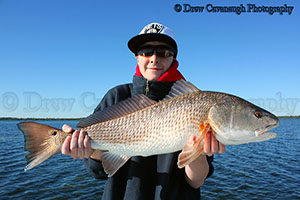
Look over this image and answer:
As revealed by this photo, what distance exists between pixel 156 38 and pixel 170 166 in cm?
218

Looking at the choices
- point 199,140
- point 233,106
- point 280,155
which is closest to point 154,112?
point 199,140

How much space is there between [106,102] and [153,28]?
1600 millimetres

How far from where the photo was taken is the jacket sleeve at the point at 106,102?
134 inches

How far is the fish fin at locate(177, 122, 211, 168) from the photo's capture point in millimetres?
2727

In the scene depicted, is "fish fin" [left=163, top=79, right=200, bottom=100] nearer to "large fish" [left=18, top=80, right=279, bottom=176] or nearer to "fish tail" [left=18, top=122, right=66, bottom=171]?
"large fish" [left=18, top=80, right=279, bottom=176]

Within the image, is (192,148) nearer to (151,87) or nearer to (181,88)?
(181,88)

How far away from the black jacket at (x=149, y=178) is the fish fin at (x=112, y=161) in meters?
0.27

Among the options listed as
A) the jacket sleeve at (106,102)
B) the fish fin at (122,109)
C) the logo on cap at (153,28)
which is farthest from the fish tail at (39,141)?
the logo on cap at (153,28)

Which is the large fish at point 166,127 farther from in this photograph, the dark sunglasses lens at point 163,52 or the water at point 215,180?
the water at point 215,180

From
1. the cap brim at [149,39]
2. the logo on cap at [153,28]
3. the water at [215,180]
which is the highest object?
the logo on cap at [153,28]

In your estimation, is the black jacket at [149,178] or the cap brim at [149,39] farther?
the cap brim at [149,39]

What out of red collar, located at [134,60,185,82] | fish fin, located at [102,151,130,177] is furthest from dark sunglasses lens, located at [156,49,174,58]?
fish fin, located at [102,151,130,177]

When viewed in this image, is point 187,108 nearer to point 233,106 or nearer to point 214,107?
point 214,107

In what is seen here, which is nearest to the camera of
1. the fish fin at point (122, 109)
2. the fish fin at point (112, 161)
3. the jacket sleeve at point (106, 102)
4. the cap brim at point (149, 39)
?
the fish fin at point (112, 161)
